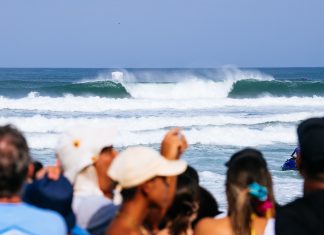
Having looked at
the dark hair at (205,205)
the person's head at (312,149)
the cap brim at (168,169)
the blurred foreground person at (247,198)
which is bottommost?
the dark hair at (205,205)

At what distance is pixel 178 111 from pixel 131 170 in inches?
989

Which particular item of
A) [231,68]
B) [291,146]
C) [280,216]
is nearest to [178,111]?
[291,146]

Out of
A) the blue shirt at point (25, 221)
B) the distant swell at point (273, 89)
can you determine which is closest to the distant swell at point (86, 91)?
the distant swell at point (273, 89)

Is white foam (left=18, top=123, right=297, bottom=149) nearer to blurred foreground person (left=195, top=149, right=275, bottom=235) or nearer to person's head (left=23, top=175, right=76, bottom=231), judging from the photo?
blurred foreground person (left=195, top=149, right=275, bottom=235)

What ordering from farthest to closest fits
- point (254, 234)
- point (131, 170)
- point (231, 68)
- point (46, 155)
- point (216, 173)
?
point (231, 68) → point (46, 155) → point (216, 173) → point (254, 234) → point (131, 170)

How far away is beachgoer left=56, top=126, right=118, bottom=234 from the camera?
3.22 meters

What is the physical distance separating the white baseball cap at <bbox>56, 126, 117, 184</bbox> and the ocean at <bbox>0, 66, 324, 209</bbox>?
0.59 metres

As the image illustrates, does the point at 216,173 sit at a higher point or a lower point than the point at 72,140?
lower

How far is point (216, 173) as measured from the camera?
11.5m

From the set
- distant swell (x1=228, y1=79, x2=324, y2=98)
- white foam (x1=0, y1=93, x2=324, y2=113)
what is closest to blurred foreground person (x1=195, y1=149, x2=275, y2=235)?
white foam (x1=0, y1=93, x2=324, y2=113)

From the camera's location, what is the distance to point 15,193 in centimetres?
244

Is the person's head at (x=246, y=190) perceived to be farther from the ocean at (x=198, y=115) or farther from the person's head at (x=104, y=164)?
the ocean at (x=198, y=115)

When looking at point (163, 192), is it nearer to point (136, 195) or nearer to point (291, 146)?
point (136, 195)

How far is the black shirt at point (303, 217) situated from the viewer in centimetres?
238
